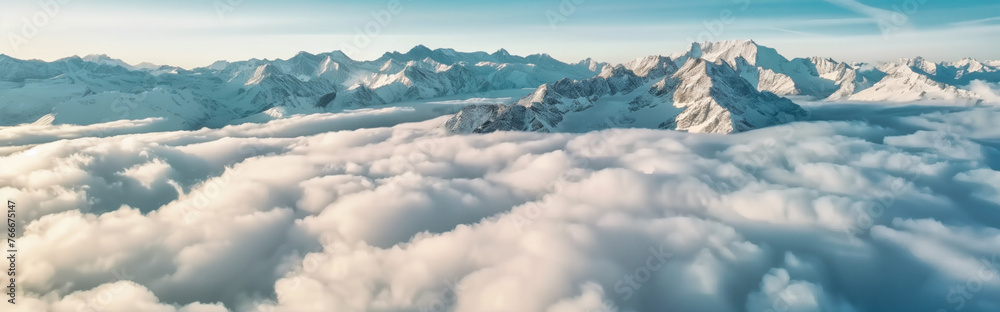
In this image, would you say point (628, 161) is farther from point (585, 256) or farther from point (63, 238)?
point (63, 238)

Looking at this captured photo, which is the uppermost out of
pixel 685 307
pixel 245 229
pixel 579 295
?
pixel 245 229

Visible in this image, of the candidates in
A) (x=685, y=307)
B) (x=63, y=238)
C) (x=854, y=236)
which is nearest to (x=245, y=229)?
(x=63, y=238)

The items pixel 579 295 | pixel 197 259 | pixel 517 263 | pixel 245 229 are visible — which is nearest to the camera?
pixel 579 295

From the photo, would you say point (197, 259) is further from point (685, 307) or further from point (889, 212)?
point (889, 212)

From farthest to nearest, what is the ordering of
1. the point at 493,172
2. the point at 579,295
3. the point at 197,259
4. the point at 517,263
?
the point at 493,172
the point at 197,259
the point at 517,263
the point at 579,295

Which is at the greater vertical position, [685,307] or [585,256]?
[585,256]

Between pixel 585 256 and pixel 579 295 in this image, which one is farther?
pixel 585 256
